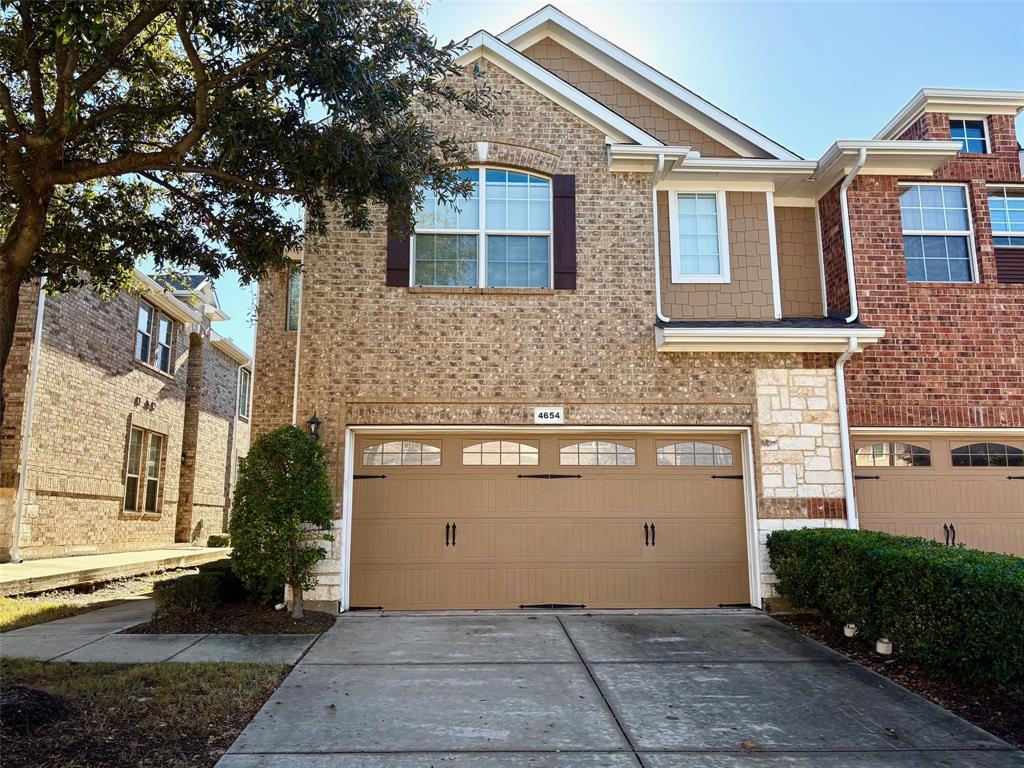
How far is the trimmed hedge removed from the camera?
18.7 feet

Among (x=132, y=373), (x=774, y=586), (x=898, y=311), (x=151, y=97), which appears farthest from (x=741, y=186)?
(x=132, y=373)

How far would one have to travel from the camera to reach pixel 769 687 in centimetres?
634

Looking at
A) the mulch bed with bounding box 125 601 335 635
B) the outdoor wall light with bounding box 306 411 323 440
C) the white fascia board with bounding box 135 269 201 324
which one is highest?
the white fascia board with bounding box 135 269 201 324

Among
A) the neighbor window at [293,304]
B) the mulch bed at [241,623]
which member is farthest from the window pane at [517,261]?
the mulch bed at [241,623]

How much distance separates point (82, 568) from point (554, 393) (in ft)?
27.8

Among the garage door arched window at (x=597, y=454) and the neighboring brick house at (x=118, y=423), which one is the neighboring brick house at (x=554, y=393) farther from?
the neighboring brick house at (x=118, y=423)

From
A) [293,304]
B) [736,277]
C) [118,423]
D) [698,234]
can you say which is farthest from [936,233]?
[118,423]

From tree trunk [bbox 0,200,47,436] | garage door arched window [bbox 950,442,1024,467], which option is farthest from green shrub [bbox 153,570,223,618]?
garage door arched window [bbox 950,442,1024,467]

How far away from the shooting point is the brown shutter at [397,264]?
32.1ft

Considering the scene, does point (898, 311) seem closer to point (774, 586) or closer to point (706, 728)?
point (774, 586)

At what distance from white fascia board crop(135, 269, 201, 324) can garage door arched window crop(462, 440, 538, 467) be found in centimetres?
981

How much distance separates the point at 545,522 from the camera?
971 cm

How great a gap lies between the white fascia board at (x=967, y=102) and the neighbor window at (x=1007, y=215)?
4.04 ft

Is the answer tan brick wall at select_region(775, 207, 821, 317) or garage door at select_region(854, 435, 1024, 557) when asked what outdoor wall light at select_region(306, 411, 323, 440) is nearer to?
tan brick wall at select_region(775, 207, 821, 317)
